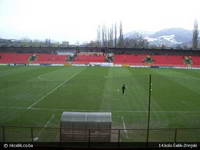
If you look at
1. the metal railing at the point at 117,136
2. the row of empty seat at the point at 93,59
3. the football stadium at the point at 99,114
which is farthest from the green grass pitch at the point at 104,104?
the row of empty seat at the point at 93,59

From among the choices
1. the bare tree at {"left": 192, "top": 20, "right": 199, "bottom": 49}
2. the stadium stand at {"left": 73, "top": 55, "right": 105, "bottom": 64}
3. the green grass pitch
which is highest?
the bare tree at {"left": 192, "top": 20, "right": 199, "bottom": 49}

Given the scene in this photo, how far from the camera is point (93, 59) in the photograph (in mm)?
70375

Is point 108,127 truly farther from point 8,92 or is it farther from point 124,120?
point 8,92

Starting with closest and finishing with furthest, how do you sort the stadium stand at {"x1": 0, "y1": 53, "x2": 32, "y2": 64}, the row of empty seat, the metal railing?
the metal railing < the row of empty seat < the stadium stand at {"x1": 0, "y1": 53, "x2": 32, "y2": 64}

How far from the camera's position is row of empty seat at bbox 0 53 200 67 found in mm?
65500

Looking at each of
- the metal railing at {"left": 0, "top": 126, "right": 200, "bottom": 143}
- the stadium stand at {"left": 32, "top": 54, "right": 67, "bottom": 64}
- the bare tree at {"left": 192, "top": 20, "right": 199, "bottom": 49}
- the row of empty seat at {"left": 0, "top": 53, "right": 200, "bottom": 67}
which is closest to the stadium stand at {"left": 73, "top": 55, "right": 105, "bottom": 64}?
the row of empty seat at {"left": 0, "top": 53, "right": 200, "bottom": 67}

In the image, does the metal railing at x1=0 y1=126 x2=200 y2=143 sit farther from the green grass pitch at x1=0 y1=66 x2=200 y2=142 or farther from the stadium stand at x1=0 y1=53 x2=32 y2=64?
the stadium stand at x1=0 y1=53 x2=32 y2=64

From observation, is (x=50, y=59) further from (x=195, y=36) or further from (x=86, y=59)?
(x=195, y=36)

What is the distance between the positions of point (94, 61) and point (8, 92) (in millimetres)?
44190

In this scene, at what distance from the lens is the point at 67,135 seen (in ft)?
37.3

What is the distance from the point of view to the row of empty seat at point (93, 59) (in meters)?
65.5

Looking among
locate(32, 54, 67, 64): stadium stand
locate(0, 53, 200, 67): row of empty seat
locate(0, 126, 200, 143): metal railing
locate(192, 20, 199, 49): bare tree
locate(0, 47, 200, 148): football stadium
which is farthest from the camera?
locate(192, 20, 199, 49): bare tree

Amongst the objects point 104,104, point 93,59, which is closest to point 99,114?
point 104,104

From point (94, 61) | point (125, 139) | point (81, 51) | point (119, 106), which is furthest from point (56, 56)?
point (125, 139)
